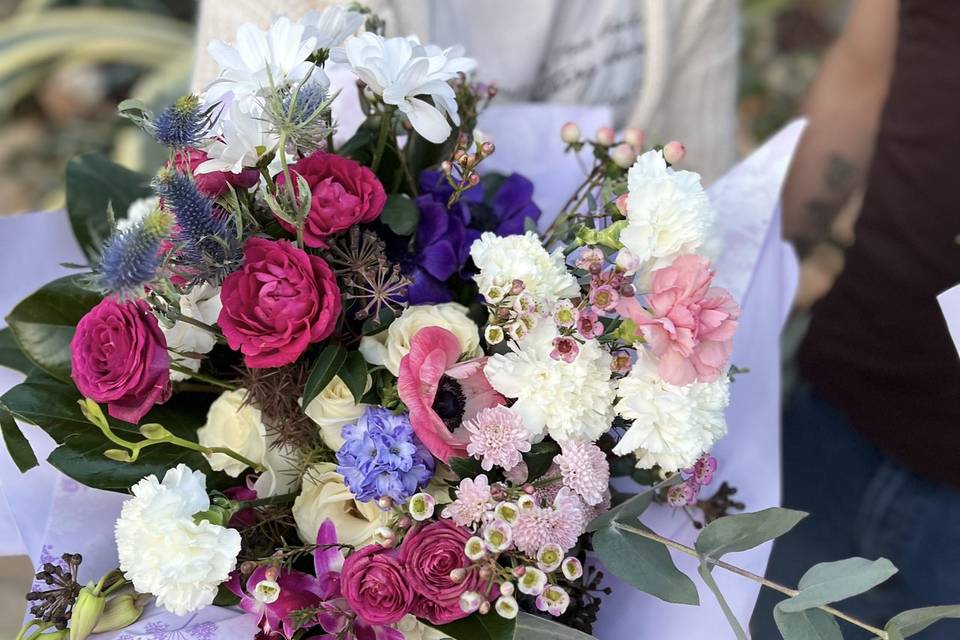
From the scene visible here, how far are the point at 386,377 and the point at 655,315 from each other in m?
0.18

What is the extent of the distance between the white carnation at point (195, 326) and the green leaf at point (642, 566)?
272 mm

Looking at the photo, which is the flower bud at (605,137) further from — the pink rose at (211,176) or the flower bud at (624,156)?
the pink rose at (211,176)

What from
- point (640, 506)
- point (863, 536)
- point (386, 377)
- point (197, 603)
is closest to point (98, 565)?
point (197, 603)

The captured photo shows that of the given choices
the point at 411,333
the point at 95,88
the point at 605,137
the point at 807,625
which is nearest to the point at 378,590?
the point at 411,333

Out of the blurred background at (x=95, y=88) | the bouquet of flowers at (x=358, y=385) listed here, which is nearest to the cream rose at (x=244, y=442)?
the bouquet of flowers at (x=358, y=385)

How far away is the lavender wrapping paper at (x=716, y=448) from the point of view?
56 centimetres

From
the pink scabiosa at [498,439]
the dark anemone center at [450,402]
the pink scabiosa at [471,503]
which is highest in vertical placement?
the pink scabiosa at [498,439]

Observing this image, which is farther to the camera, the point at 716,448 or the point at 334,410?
the point at 716,448

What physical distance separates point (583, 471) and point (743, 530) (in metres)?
0.11

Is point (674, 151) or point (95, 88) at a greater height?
point (674, 151)

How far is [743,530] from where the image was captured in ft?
1.57

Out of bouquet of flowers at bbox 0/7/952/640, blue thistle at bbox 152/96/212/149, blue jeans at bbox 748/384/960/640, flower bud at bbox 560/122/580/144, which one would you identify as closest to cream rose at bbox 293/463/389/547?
bouquet of flowers at bbox 0/7/952/640

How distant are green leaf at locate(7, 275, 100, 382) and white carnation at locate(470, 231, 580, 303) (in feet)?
0.91

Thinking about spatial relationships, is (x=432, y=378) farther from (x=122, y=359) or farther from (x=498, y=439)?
(x=122, y=359)
